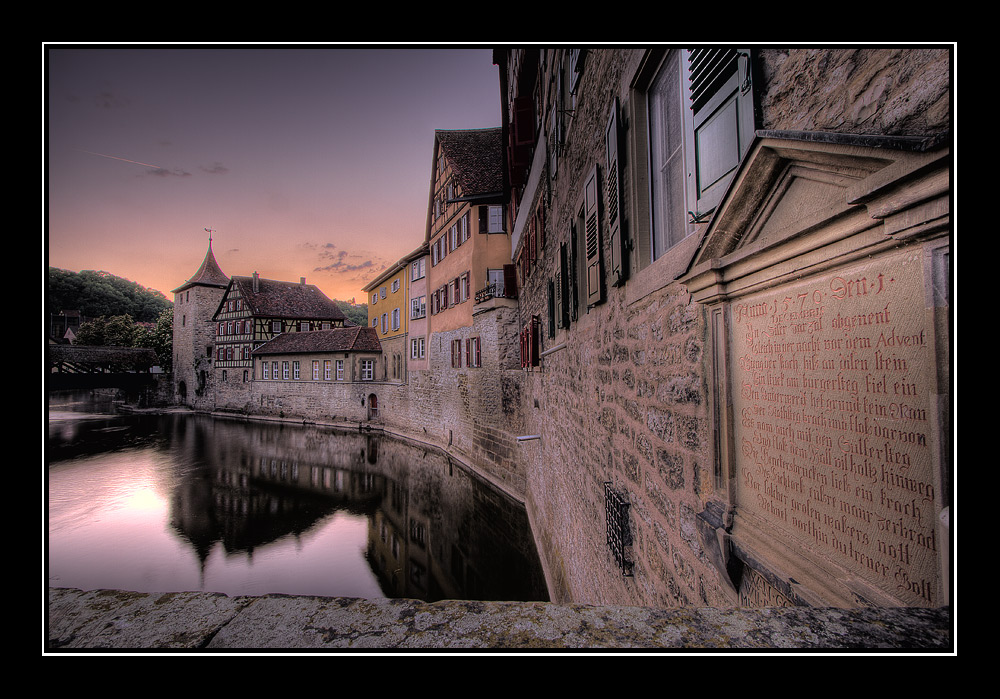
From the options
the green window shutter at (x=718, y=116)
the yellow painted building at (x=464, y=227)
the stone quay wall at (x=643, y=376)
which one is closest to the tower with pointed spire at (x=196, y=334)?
the yellow painted building at (x=464, y=227)

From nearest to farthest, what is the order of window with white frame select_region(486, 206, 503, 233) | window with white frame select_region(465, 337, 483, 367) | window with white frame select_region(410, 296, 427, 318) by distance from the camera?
1. window with white frame select_region(465, 337, 483, 367)
2. window with white frame select_region(486, 206, 503, 233)
3. window with white frame select_region(410, 296, 427, 318)

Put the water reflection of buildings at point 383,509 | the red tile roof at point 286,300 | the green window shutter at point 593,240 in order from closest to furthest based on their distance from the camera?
the green window shutter at point 593,240 < the water reflection of buildings at point 383,509 < the red tile roof at point 286,300

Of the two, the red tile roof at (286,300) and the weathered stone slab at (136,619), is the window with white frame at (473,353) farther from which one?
the red tile roof at (286,300)

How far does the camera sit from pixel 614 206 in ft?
10.00

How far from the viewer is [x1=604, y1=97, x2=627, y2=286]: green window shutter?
9.46 feet

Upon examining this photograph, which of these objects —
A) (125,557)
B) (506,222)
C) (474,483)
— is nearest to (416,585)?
(474,483)

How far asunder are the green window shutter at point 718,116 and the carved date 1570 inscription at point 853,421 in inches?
26.8

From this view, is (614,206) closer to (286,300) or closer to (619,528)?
(619,528)

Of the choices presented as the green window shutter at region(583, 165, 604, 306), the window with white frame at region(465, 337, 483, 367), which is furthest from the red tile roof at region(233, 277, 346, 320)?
the green window shutter at region(583, 165, 604, 306)

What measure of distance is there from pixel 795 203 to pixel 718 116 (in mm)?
849

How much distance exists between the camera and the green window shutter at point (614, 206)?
2883 mm

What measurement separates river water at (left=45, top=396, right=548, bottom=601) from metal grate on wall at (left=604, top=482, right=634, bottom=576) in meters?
4.79

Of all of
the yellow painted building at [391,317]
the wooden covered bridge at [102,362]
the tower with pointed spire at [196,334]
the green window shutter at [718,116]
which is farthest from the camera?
the tower with pointed spire at [196,334]

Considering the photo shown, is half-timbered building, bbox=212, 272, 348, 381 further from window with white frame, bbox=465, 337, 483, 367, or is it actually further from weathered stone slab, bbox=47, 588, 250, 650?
weathered stone slab, bbox=47, 588, 250, 650
